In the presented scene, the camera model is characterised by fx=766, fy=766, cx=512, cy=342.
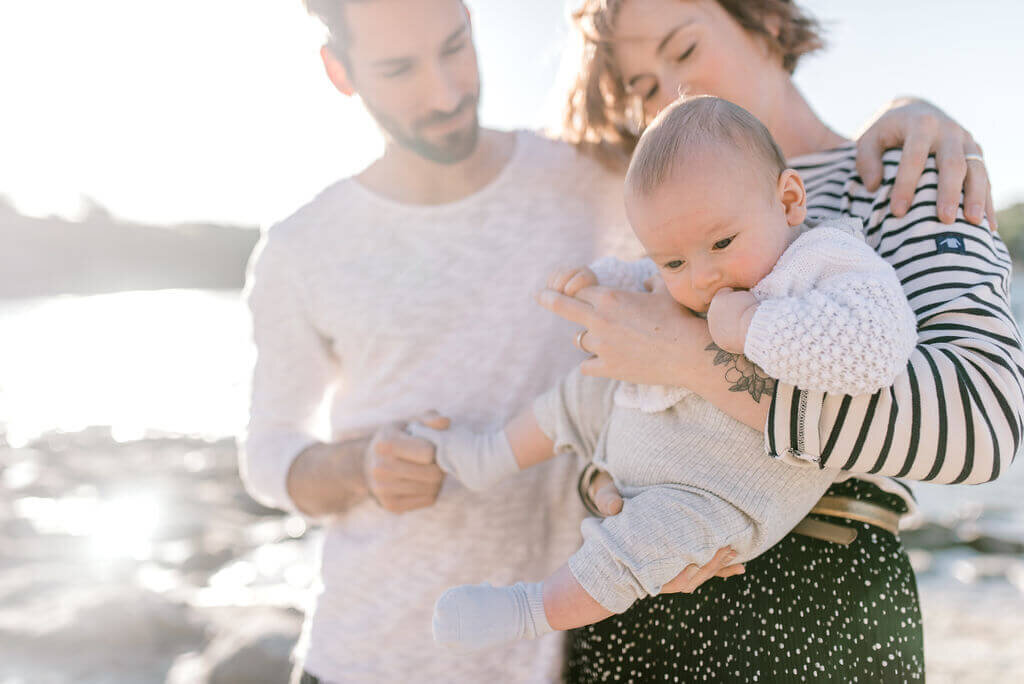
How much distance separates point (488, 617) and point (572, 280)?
743 mm

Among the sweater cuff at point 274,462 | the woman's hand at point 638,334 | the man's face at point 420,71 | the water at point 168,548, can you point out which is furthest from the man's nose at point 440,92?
the sweater cuff at point 274,462

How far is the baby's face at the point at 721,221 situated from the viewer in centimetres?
138

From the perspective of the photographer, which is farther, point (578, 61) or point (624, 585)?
point (578, 61)

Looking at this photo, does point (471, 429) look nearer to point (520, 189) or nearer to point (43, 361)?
point (520, 189)

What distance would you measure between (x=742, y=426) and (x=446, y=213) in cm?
112

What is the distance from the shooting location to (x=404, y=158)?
90.0 inches

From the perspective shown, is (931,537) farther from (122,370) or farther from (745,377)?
(122,370)

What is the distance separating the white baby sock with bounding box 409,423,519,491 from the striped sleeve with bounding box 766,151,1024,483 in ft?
2.42

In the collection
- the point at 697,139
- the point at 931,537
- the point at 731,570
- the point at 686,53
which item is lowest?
the point at 931,537

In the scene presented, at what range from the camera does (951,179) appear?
4.71 feet

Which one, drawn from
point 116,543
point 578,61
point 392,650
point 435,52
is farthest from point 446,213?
point 116,543

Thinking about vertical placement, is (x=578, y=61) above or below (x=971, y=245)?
above

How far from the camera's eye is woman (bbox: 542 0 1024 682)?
1201mm

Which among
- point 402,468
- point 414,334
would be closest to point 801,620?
point 402,468
